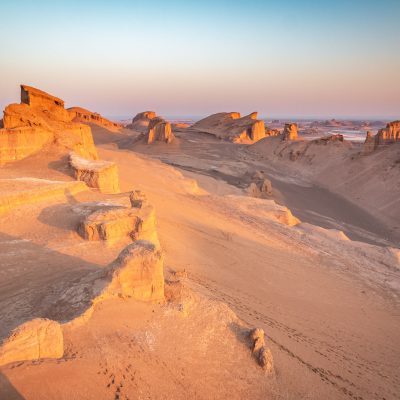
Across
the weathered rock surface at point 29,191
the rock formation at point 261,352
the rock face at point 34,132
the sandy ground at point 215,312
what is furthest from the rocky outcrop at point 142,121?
the rock formation at point 261,352

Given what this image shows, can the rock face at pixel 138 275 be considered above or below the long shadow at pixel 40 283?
above

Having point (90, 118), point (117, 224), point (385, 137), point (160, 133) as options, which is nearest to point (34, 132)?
point (117, 224)

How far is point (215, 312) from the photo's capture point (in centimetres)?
583

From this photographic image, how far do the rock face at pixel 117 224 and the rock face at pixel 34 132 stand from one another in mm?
5953

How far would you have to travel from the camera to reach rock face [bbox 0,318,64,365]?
11.5 feet

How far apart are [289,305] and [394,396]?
2597 millimetres

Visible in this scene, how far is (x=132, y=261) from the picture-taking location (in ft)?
17.5

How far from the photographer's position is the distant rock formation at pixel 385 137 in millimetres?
28328

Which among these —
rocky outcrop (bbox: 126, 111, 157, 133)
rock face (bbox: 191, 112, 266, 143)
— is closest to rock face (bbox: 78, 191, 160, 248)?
Answer: rock face (bbox: 191, 112, 266, 143)

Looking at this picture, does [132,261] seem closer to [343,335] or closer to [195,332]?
[195,332]

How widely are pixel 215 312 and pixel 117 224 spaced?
300 cm

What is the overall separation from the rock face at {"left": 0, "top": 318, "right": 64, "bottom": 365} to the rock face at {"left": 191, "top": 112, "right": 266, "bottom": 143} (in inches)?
1637

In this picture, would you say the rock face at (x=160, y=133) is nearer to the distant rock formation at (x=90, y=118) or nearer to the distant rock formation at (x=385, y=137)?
the distant rock formation at (x=90, y=118)

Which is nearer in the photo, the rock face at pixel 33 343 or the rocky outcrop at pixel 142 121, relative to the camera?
the rock face at pixel 33 343
